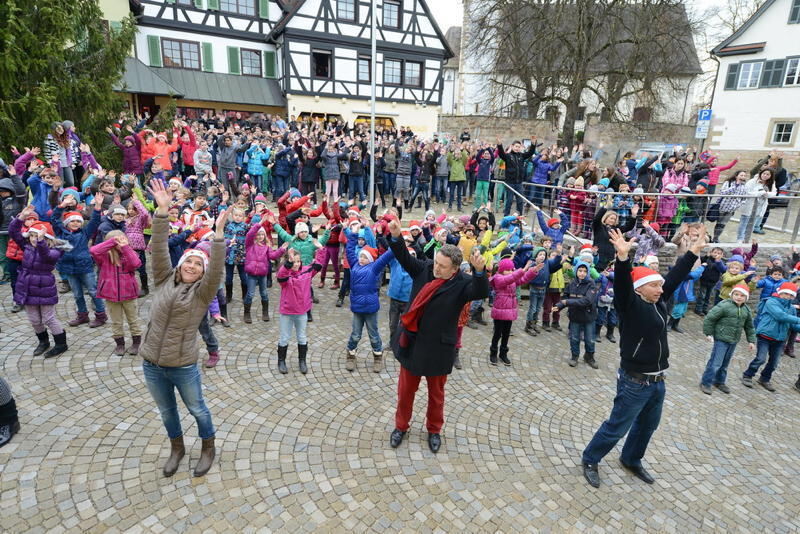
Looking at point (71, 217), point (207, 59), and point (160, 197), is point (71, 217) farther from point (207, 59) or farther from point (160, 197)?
point (207, 59)

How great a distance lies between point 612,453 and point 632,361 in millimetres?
1400

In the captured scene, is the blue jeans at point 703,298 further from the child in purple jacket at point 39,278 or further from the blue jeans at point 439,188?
the child in purple jacket at point 39,278

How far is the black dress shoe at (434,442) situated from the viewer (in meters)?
4.73

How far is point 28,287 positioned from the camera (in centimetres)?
568

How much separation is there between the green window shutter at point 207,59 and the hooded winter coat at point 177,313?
24.8 meters

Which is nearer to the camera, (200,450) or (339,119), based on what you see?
(200,450)

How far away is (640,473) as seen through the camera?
15.3 feet

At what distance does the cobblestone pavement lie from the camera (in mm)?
3832

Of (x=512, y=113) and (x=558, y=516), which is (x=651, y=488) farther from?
(x=512, y=113)

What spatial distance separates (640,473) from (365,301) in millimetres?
3610

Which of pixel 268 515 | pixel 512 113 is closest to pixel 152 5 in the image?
pixel 512 113

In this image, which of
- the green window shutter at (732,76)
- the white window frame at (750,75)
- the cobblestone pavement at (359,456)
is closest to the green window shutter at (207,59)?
the cobblestone pavement at (359,456)

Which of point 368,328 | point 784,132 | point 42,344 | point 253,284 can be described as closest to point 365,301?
point 368,328

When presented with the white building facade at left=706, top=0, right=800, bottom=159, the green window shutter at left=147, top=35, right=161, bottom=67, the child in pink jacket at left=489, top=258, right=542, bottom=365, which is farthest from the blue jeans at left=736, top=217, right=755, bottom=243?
the green window shutter at left=147, top=35, right=161, bottom=67
